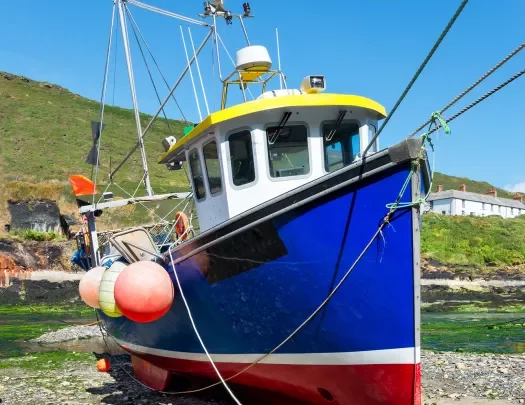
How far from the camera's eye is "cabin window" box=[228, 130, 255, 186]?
7.58 metres

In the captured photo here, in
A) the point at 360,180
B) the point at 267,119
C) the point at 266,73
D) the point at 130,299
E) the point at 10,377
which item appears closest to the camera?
the point at 360,180

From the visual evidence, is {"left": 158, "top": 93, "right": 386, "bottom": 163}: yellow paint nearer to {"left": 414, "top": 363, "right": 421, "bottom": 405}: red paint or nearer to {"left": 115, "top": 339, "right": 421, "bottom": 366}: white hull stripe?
{"left": 115, "top": 339, "right": 421, "bottom": 366}: white hull stripe

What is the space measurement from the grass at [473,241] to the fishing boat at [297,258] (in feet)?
122

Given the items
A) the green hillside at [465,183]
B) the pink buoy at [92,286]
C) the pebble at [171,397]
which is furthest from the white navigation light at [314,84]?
the green hillside at [465,183]

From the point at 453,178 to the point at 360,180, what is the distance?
97319 millimetres

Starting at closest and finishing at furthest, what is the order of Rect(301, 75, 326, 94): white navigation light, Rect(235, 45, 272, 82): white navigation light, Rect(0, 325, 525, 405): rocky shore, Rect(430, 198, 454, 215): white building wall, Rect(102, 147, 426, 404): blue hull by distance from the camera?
Rect(102, 147, 426, 404): blue hull, Rect(301, 75, 326, 94): white navigation light, Rect(235, 45, 272, 82): white navigation light, Rect(0, 325, 525, 405): rocky shore, Rect(430, 198, 454, 215): white building wall

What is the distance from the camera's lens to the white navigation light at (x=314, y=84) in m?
7.64

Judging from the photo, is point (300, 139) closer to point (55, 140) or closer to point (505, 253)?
point (505, 253)

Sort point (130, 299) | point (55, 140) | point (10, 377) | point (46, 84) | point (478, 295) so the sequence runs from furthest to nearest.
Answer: point (46, 84)
point (55, 140)
point (478, 295)
point (10, 377)
point (130, 299)

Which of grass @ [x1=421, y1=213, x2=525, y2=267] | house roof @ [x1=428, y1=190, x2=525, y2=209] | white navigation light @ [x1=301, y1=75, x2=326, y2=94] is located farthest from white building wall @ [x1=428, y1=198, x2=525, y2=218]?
white navigation light @ [x1=301, y1=75, x2=326, y2=94]

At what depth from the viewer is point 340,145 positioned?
7828 mm

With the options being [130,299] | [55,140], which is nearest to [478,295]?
[130,299]

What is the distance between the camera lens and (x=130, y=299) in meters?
6.77

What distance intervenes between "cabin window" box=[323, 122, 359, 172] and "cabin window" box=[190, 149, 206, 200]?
204 cm
